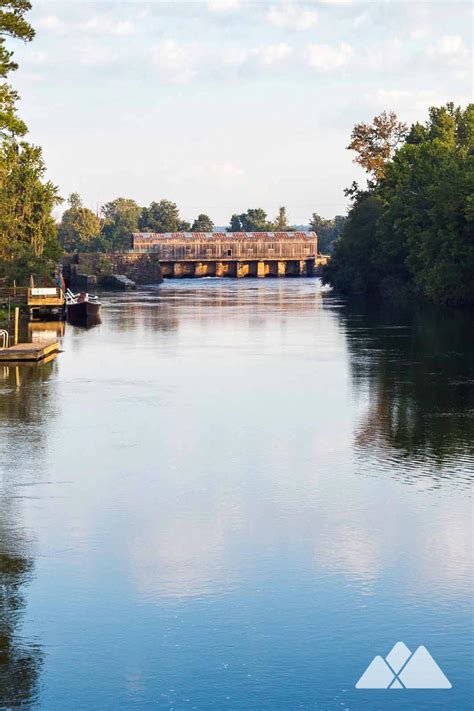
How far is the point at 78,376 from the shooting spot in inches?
1358

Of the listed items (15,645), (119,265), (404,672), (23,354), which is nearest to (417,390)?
(23,354)

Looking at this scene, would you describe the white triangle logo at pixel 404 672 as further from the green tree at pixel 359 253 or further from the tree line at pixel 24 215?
the green tree at pixel 359 253

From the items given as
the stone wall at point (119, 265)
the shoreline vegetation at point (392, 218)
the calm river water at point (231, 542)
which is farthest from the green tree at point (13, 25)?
the stone wall at point (119, 265)

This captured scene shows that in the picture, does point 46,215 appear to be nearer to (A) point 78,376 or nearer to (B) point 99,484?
(A) point 78,376

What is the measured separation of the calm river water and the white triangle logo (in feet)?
0.35

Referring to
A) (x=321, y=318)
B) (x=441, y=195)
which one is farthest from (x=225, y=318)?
(x=441, y=195)

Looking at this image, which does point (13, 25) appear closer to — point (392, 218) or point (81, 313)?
point (81, 313)

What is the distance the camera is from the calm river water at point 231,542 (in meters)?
10.8

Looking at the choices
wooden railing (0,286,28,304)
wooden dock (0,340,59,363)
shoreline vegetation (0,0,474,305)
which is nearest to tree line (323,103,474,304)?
shoreline vegetation (0,0,474,305)

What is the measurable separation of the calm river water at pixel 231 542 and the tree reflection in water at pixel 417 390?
0.13 meters

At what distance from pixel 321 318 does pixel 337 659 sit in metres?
55.9

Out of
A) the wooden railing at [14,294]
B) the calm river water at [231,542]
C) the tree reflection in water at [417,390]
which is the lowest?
the calm river water at [231,542]

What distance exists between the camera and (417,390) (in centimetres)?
3083

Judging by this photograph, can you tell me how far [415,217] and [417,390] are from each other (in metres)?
56.8
